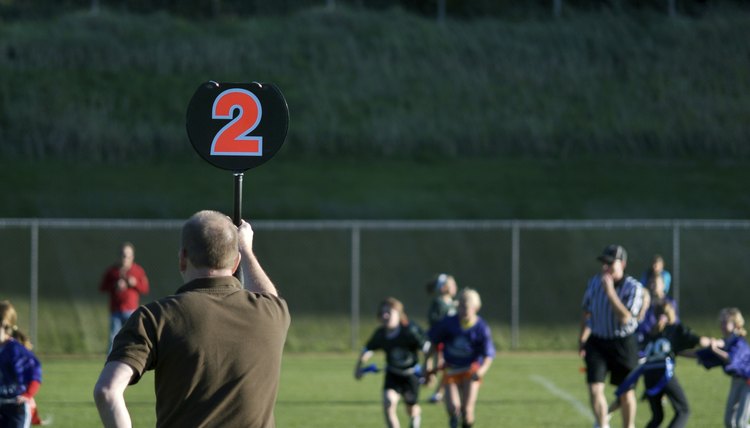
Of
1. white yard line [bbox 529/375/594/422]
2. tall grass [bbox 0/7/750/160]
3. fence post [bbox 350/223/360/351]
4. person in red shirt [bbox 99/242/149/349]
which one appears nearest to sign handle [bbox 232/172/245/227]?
white yard line [bbox 529/375/594/422]

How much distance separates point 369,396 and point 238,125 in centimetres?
984

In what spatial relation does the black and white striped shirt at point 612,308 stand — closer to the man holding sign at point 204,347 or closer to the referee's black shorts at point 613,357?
the referee's black shorts at point 613,357

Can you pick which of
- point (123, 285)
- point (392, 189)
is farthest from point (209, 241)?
point (392, 189)

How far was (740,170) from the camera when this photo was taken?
3138 cm

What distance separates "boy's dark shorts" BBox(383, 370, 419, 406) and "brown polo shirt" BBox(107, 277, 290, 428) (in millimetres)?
7385

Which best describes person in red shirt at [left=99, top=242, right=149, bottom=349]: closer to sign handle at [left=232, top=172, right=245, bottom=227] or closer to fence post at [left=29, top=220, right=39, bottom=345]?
fence post at [left=29, top=220, right=39, bottom=345]

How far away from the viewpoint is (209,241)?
3992mm

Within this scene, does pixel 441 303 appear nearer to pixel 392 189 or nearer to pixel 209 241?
pixel 209 241

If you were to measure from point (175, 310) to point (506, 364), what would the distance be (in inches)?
601

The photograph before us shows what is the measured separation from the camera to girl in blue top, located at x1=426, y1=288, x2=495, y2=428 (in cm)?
1098

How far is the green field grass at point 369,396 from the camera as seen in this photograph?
1257cm

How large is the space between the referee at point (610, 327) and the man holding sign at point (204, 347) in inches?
297

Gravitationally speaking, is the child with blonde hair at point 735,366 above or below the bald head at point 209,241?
below

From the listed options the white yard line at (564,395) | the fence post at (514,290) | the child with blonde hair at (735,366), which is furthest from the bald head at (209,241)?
the fence post at (514,290)
